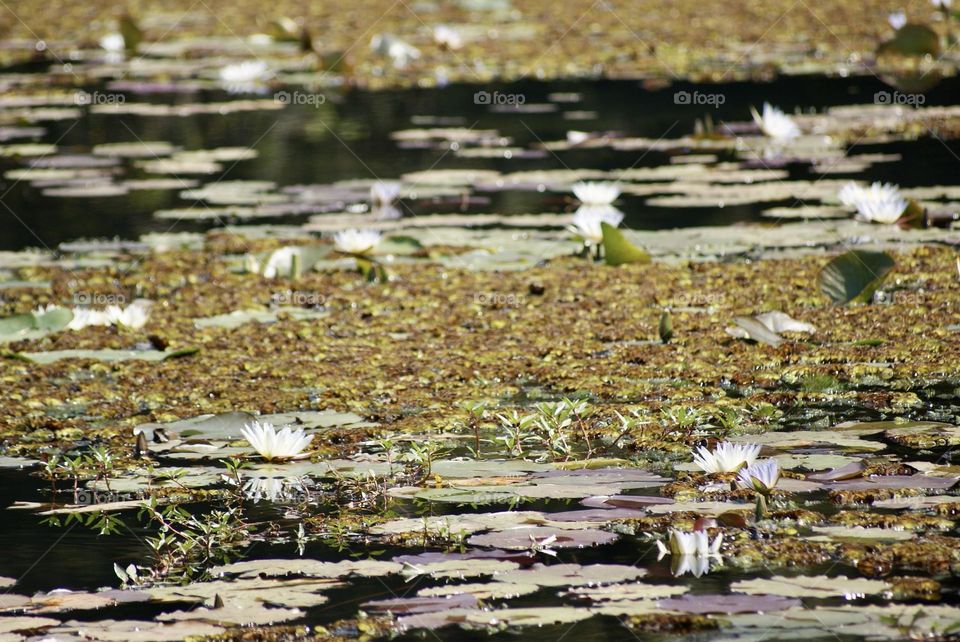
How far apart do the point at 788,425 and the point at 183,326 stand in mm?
2257

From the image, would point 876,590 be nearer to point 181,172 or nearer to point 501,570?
point 501,570

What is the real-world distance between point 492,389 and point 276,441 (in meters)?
0.81

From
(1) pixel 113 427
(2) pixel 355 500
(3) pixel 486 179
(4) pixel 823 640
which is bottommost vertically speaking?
(4) pixel 823 640

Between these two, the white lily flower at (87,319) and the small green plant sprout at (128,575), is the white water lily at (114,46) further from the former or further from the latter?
the small green plant sprout at (128,575)

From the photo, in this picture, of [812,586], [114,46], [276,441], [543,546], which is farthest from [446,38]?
[812,586]

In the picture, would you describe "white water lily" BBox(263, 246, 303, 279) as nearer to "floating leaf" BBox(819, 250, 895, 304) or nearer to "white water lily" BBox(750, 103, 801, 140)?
"floating leaf" BBox(819, 250, 895, 304)

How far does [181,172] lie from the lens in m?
8.02

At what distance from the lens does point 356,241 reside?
5.84m

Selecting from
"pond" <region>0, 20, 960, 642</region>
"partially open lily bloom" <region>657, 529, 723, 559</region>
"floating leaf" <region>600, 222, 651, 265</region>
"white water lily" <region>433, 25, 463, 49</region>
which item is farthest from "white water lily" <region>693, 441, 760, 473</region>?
"white water lily" <region>433, 25, 463, 49</region>

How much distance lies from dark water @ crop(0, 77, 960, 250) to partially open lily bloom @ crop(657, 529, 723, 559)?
3.67 metres

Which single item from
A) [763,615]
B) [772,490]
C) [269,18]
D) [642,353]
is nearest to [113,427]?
[642,353]

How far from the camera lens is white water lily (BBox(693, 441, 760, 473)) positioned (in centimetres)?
324

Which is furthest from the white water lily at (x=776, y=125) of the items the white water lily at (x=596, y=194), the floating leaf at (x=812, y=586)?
the floating leaf at (x=812, y=586)

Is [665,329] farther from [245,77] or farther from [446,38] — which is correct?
[446,38]
